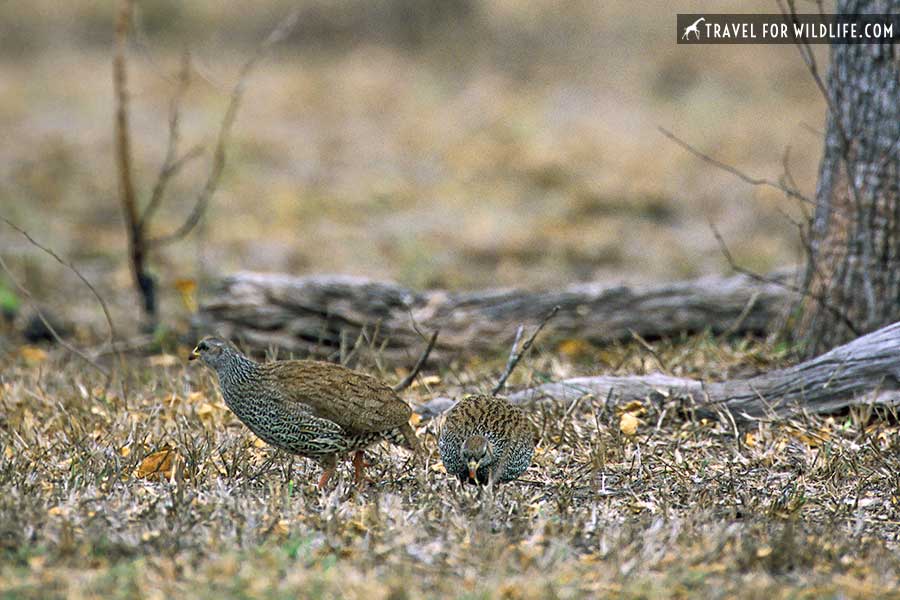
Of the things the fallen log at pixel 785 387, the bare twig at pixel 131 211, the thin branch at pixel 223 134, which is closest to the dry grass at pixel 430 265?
the fallen log at pixel 785 387

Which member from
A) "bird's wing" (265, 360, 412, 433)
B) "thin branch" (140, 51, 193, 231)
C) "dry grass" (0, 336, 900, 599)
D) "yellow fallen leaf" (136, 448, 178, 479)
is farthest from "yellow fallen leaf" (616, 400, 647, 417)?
"thin branch" (140, 51, 193, 231)

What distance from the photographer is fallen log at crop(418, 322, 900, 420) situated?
5652mm

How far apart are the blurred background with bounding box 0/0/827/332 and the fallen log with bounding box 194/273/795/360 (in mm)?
1034

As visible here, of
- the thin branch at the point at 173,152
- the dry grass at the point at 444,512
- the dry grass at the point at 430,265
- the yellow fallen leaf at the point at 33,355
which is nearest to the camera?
the dry grass at the point at 444,512

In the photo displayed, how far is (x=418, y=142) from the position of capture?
14.4m

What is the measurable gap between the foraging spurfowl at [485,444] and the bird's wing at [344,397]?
0.23m

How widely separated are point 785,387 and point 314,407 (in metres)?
2.51

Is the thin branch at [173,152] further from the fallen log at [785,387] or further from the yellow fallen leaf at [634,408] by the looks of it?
the yellow fallen leaf at [634,408]

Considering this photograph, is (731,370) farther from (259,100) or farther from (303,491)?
(259,100)

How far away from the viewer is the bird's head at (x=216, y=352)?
4977mm

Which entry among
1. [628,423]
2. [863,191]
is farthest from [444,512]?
[863,191]

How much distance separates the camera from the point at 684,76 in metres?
17.2

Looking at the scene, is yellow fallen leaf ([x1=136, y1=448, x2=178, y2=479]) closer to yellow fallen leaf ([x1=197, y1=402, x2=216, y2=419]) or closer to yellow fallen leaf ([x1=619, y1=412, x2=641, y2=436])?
yellow fallen leaf ([x1=197, y1=402, x2=216, y2=419])

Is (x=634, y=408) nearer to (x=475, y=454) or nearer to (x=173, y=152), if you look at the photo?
(x=475, y=454)
